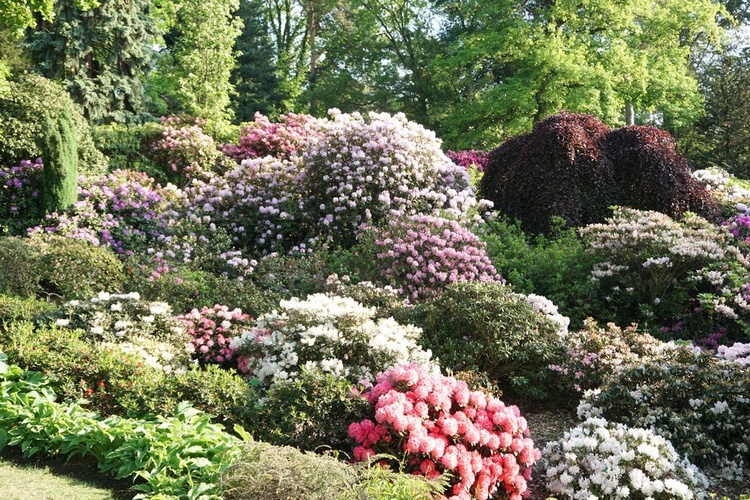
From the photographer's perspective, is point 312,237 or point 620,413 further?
point 312,237

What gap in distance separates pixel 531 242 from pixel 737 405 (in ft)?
16.4

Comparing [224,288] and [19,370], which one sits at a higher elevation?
A: [224,288]

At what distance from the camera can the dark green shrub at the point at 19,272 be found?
6.70 meters

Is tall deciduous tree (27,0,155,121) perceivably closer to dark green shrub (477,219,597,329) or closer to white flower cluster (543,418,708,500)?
dark green shrub (477,219,597,329)

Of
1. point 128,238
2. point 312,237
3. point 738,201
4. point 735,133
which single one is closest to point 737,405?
point 312,237

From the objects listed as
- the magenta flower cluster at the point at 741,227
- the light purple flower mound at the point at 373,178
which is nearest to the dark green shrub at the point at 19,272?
the light purple flower mound at the point at 373,178

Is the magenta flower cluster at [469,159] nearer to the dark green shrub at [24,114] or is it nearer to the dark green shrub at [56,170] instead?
the dark green shrub at [24,114]

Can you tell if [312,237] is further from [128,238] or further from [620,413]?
[620,413]

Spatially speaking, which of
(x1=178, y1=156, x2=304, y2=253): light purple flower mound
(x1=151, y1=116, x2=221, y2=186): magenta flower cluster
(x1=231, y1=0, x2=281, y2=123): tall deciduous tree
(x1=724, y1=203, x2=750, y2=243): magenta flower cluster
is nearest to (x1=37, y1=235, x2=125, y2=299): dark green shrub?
(x1=178, y1=156, x2=304, y2=253): light purple flower mound

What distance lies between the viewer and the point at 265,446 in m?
3.20

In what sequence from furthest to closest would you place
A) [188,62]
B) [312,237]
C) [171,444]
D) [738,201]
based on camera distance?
1. [188,62]
2. [738,201]
3. [312,237]
4. [171,444]

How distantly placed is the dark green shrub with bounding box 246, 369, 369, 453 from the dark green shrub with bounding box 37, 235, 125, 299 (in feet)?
11.3

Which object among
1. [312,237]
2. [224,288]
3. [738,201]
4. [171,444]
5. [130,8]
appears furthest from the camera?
[130,8]

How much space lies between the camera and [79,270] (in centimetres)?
679
